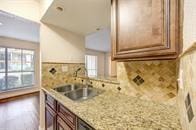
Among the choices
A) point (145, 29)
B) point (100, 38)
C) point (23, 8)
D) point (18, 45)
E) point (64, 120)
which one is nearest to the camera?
point (145, 29)

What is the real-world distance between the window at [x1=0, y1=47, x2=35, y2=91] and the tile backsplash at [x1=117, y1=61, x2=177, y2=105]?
4.74 m

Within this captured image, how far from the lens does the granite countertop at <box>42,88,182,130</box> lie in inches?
30.1

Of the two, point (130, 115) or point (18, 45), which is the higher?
point (18, 45)

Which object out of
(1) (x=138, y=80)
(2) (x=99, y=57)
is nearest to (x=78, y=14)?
(1) (x=138, y=80)

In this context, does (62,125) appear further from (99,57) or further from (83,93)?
(99,57)

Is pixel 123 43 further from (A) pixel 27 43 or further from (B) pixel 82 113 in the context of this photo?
(A) pixel 27 43

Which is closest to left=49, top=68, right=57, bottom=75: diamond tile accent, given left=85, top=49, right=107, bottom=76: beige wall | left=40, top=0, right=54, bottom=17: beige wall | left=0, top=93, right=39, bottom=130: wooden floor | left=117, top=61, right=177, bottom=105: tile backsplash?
Answer: left=40, top=0, right=54, bottom=17: beige wall

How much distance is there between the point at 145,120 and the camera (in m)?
0.84

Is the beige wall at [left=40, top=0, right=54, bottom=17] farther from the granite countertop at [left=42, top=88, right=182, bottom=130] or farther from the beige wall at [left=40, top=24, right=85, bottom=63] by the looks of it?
the granite countertop at [left=42, top=88, right=182, bottom=130]

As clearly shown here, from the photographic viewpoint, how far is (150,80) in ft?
4.03

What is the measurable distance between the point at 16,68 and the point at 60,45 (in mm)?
3537

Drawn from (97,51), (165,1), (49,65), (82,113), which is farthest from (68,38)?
(97,51)

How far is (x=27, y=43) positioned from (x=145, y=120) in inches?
222

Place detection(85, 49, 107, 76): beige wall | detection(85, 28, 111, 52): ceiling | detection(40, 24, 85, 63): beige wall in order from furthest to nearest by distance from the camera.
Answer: detection(85, 49, 107, 76): beige wall → detection(85, 28, 111, 52): ceiling → detection(40, 24, 85, 63): beige wall
